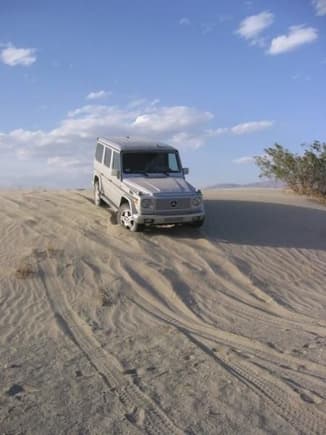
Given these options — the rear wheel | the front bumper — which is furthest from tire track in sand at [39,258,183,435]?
the rear wheel

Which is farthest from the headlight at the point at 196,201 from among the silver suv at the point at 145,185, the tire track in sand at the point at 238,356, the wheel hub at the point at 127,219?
the tire track in sand at the point at 238,356

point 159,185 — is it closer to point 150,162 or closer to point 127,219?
point 127,219

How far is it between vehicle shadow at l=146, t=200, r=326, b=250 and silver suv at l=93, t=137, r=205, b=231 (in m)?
0.59

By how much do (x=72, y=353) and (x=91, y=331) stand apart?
795 mm

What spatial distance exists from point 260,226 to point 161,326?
22.6 ft

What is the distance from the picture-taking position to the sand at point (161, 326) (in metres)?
5.12

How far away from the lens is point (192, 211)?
12.2 metres

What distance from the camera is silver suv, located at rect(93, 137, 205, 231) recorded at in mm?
11945

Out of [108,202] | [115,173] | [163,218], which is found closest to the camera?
[163,218]

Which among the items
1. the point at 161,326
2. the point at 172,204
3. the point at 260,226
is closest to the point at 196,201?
the point at 172,204

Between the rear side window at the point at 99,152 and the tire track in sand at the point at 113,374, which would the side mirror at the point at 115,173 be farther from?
the tire track in sand at the point at 113,374

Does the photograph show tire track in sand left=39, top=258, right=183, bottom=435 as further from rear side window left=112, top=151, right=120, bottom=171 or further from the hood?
rear side window left=112, top=151, right=120, bottom=171

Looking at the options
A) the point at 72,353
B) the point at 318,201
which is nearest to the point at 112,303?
the point at 72,353

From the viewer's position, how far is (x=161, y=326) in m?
7.67
